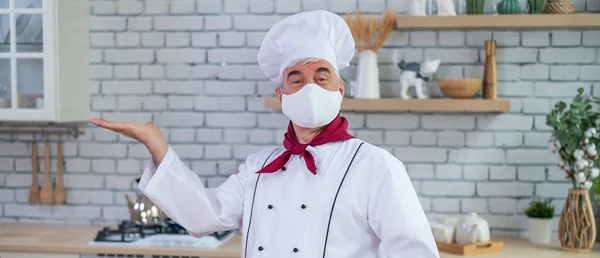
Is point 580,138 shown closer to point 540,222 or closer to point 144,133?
point 540,222

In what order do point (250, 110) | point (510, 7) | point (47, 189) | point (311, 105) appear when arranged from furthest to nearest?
point (47, 189) < point (250, 110) < point (510, 7) < point (311, 105)

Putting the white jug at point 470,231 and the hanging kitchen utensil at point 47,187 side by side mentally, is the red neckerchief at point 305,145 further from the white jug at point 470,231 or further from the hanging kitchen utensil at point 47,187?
the hanging kitchen utensil at point 47,187

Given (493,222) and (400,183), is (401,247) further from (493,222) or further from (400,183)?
(493,222)

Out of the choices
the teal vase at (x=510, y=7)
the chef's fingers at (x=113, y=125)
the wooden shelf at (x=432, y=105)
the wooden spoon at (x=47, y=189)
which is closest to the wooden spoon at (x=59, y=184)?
the wooden spoon at (x=47, y=189)

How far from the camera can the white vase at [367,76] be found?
3402mm

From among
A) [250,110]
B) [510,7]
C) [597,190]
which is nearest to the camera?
[597,190]

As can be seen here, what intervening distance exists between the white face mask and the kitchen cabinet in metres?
1.92

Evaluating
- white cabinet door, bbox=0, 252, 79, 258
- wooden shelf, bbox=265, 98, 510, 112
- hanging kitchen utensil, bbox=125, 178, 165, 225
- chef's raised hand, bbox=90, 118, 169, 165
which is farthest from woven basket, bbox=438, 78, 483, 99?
white cabinet door, bbox=0, 252, 79, 258

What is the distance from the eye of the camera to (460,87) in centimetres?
333

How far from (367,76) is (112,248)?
1483 mm

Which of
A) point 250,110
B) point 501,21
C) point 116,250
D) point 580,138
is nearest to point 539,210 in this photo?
point 580,138

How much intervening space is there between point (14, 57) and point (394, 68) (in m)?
1.94

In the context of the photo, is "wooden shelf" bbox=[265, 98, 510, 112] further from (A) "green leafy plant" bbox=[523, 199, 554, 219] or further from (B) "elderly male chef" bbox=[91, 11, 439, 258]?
(B) "elderly male chef" bbox=[91, 11, 439, 258]

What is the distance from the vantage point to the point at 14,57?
3.41 metres
